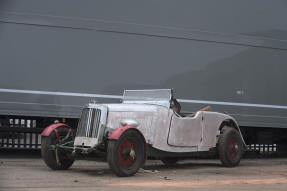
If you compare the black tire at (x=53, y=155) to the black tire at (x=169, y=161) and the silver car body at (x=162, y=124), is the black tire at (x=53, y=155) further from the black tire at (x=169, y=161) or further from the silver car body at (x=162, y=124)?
the black tire at (x=169, y=161)

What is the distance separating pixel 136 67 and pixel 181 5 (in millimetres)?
1872

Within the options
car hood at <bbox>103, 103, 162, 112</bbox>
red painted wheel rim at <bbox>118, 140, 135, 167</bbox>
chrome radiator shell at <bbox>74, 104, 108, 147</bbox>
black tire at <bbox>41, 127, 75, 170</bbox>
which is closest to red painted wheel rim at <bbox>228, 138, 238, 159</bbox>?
car hood at <bbox>103, 103, 162, 112</bbox>

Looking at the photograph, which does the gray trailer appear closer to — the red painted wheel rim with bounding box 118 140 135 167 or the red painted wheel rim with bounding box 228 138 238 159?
the red painted wheel rim with bounding box 228 138 238 159

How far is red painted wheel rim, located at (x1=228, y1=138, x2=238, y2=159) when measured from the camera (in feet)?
32.9

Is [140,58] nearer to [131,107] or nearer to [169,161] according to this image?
[169,161]

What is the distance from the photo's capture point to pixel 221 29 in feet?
41.2

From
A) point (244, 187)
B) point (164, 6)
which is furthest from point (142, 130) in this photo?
point (164, 6)

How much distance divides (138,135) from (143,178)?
2.24ft

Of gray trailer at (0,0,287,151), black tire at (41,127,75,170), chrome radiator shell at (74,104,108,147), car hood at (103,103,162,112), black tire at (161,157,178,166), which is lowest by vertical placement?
black tire at (161,157,178,166)

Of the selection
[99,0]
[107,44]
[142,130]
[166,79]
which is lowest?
[142,130]

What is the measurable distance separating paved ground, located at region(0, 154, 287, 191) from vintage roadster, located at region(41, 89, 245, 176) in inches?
11.7

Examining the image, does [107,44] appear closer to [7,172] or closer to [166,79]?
[166,79]

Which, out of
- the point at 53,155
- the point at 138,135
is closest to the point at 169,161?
the point at 138,135

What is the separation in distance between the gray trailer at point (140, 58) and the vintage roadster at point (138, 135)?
1903mm
